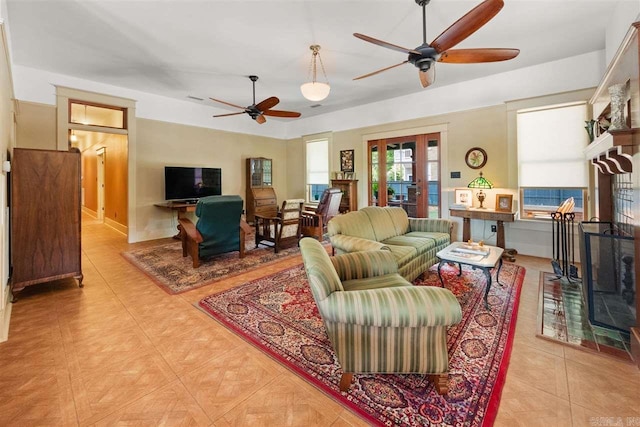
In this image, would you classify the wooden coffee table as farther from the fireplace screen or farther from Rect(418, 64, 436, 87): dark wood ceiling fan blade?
Rect(418, 64, 436, 87): dark wood ceiling fan blade

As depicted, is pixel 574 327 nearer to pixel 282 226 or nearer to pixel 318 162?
pixel 282 226

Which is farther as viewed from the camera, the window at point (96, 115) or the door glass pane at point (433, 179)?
the window at point (96, 115)

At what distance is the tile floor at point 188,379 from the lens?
1.47 metres

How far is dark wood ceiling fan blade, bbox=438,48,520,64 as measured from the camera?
8.62 feet

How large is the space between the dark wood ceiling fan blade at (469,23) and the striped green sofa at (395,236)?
6.40 feet

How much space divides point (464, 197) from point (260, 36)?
4.32 meters

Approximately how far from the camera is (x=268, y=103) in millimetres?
4379

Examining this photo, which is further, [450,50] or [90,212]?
[90,212]

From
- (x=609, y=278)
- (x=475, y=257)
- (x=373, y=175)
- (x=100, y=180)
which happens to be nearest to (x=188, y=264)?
(x=475, y=257)

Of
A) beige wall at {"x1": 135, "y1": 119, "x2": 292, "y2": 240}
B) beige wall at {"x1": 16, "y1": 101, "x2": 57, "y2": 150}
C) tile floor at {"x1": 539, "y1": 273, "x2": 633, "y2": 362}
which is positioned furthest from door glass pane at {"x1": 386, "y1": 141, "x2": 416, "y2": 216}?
beige wall at {"x1": 16, "y1": 101, "x2": 57, "y2": 150}

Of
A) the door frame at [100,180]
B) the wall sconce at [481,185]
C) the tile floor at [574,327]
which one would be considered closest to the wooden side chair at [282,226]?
the wall sconce at [481,185]

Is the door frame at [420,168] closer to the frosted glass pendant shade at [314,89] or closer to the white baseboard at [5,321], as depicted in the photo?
the frosted glass pendant shade at [314,89]

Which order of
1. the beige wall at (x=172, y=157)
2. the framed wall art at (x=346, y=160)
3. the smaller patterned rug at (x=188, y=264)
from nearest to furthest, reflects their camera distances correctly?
the smaller patterned rug at (x=188, y=264) < the beige wall at (x=172, y=157) < the framed wall art at (x=346, y=160)

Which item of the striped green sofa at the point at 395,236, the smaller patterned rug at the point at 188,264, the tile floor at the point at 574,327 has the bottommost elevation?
the tile floor at the point at 574,327
